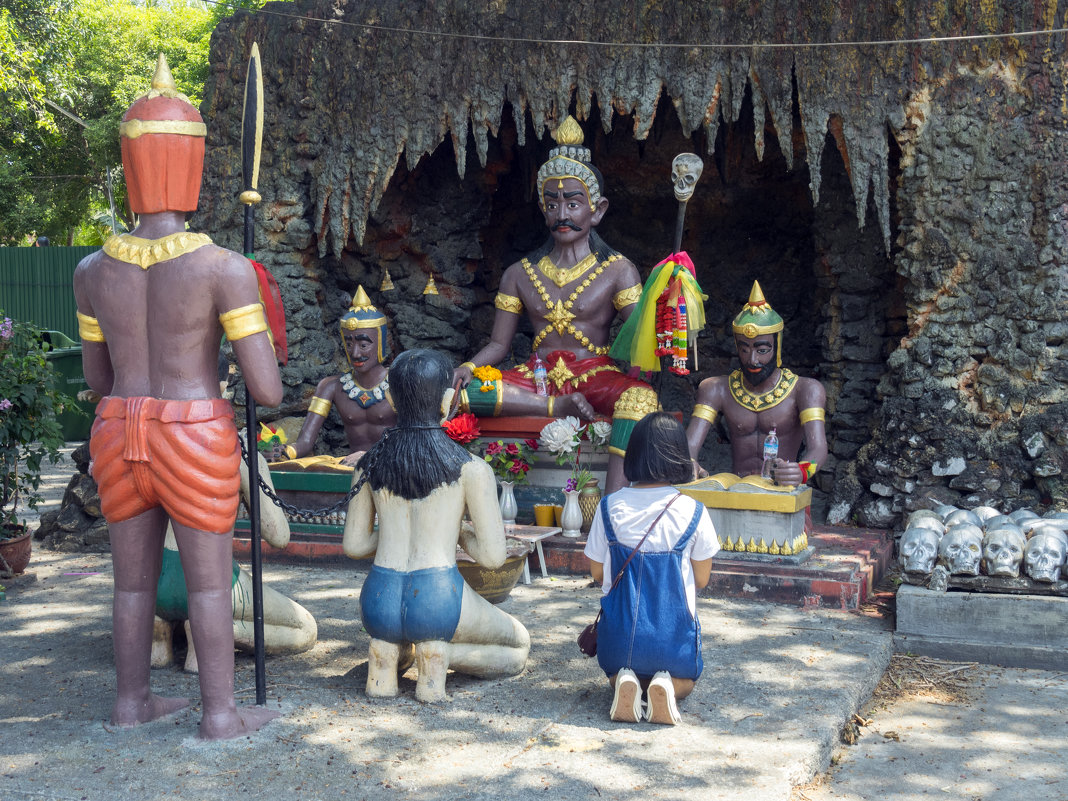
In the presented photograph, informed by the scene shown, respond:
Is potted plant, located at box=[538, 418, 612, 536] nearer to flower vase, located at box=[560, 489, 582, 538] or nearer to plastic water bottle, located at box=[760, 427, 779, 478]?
flower vase, located at box=[560, 489, 582, 538]

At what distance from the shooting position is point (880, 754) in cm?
389

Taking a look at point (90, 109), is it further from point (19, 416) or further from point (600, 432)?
point (600, 432)

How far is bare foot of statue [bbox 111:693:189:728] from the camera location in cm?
378

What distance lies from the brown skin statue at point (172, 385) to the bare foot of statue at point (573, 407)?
10.5 ft

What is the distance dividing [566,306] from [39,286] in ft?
42.2

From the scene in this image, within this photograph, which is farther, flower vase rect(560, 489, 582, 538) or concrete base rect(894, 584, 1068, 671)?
flower vase rect(560, 489, 582, 538)

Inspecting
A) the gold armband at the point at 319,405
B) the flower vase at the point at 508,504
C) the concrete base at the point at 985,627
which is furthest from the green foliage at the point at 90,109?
the concrete base at the point at 985,627

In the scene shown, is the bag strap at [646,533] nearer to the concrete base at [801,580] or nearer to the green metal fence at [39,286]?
the concrete base at [801,580]

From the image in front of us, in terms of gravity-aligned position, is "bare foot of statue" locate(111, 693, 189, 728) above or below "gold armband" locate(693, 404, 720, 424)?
below

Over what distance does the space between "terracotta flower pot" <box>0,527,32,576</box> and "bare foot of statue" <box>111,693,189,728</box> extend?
2.54 metres

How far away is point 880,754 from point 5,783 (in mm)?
2980

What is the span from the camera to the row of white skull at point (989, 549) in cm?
493

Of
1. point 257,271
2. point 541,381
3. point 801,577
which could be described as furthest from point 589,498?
point 257,271

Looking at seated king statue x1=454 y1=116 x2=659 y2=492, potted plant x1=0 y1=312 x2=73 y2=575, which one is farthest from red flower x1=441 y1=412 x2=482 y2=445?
potted plant x1=0 y1=312 x2=73 y2=575
